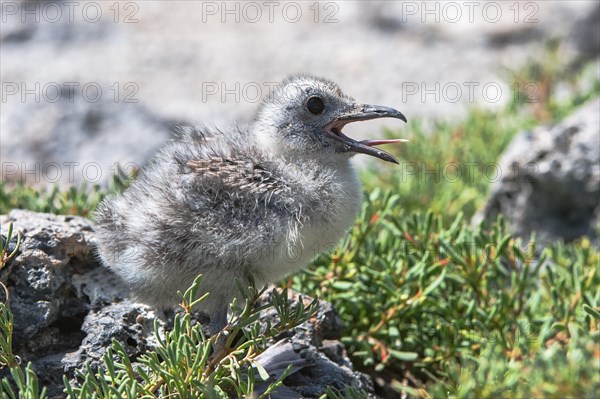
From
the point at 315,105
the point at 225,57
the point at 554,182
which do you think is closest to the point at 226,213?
the point at 315,105

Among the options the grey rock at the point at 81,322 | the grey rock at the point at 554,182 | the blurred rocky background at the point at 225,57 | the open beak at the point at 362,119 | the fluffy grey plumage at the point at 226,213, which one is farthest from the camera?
the blurred rocky background at the point at 225,57

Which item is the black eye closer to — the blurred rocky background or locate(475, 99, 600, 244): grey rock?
locate(475, 99, 600, 244): grey rock

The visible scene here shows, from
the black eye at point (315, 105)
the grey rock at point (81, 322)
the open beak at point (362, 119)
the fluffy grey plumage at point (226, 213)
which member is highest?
the black eye at point (315, 105)

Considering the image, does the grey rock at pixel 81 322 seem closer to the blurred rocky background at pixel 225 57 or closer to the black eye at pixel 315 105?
the black eye at pixel 315 105

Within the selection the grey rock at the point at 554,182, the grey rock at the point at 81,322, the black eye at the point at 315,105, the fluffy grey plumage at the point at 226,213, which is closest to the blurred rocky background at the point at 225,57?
the grey rock at the point at 554,182

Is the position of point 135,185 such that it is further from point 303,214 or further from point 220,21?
point 220,21

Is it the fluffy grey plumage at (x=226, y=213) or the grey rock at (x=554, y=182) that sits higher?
the fluffy grey plumage at (x=226, y=213)

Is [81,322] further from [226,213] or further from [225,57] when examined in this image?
[225,57]
